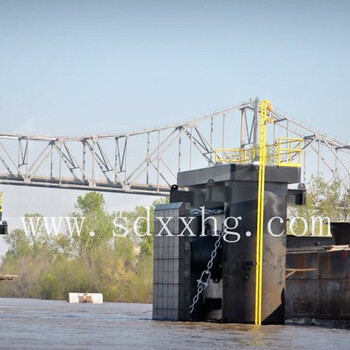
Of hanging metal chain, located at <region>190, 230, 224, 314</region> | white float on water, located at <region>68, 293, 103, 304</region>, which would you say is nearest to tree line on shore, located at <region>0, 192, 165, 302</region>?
white float on water, located at <region>68, 293, 103, 304</region>

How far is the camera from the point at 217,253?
160 ft

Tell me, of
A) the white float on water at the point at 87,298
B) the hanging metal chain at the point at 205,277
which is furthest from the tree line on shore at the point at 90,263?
the hanging metal chain at the point at 205,277

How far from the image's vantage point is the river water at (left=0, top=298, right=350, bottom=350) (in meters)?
34.8

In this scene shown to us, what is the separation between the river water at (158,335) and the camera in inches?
1368

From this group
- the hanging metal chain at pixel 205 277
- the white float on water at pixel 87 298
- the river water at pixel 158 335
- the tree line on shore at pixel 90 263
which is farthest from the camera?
the tree line on shore at pixel 90 263

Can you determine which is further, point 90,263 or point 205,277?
point 90,263

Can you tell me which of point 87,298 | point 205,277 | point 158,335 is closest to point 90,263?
point 87,298

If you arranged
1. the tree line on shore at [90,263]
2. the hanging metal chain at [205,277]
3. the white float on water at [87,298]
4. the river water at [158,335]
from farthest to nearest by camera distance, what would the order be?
the tree line on shore at [90,263], the white float on water at [87,298], the hanging metal chain at [205,277], the river water at [158,335]

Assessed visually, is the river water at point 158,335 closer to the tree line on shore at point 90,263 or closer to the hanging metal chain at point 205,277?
the hanging metal chain at point 205,277

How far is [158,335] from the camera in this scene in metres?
39.8

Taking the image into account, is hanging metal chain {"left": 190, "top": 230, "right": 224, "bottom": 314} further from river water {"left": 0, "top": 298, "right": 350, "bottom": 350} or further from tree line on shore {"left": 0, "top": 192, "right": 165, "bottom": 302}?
tree line on shore {"left": 0, "top": 192, "right": 165, "bottom": 302}

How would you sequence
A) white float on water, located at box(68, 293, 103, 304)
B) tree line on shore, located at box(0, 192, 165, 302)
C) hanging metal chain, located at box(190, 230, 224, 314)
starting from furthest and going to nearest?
tree line on shore, located at box(0, 192, 165, 302) < white float on water, located at box(68, 293, 103, 304) < hanging metal chain, located at box(190, 230, 224, 314)

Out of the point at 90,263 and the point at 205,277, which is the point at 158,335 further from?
the point at 90,263

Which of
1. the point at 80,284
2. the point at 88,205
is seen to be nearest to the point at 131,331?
the point at 80,284
